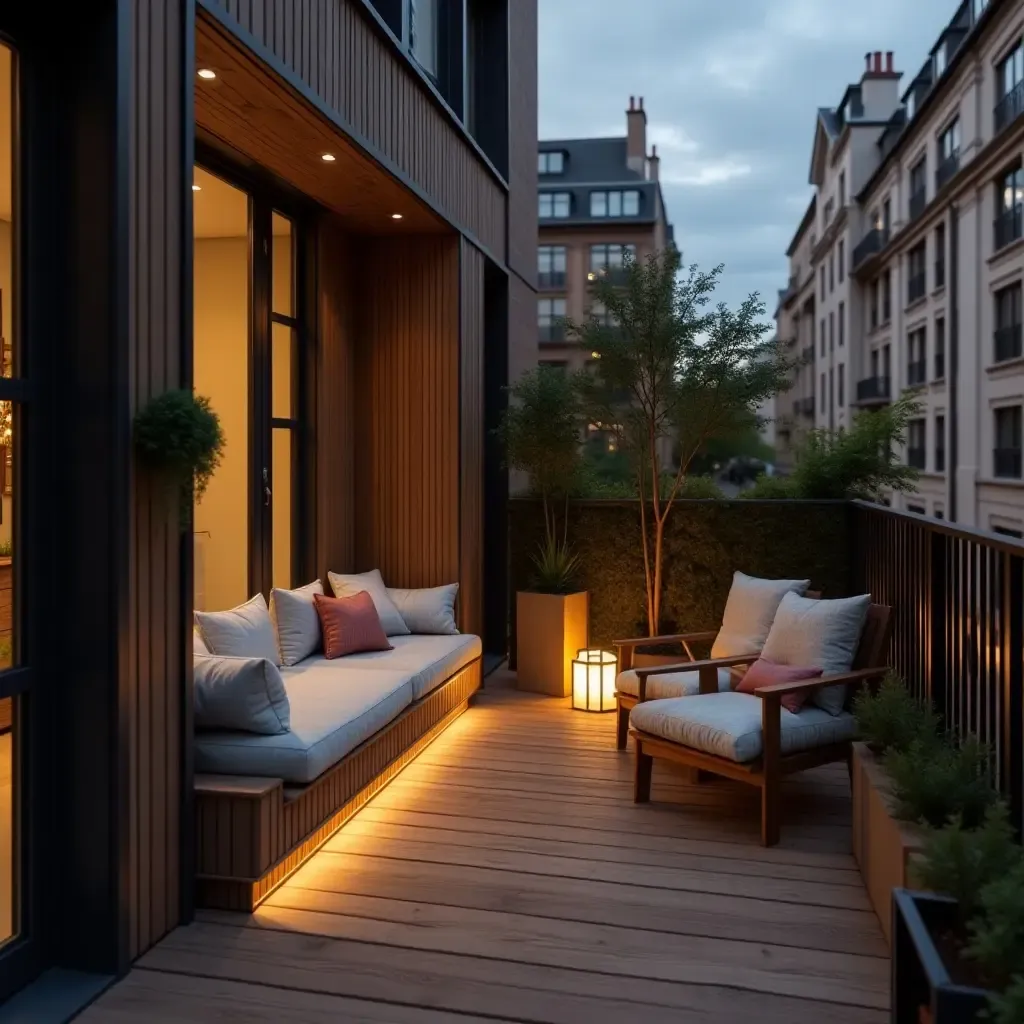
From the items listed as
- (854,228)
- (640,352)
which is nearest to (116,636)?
(640,352)

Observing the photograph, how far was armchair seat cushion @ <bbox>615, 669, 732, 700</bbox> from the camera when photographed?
15.8 ft

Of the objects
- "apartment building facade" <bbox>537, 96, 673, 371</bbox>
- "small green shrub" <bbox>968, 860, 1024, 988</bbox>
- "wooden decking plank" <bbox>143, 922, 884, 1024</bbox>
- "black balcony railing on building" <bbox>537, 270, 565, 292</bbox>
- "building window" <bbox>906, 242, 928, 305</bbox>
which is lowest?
"wooden decking plank" <bbox>143, 922, 884, 1024</bbox>

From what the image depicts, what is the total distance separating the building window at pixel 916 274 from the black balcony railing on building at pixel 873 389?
295 centimetres

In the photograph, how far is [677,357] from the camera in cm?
640

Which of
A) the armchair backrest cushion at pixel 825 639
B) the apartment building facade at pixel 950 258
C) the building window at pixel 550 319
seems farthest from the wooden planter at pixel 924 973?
the building window at pixel 550 319

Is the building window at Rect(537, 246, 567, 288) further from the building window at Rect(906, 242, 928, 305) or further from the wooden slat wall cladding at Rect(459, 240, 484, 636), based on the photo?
the wooden slat wall cladding at Rect(459, 240, 484, 636)

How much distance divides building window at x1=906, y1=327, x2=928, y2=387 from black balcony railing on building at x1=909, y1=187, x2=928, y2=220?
2578 millimetres

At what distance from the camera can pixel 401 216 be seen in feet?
19.3

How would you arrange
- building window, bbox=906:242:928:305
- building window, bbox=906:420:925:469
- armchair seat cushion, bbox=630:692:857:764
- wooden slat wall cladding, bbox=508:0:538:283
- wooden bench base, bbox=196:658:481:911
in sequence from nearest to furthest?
wooden bench base, bbox=196:658:481:911 < armchair seat cushion, bbox=630:692:857:764 < wooden slat wall cladding, bbox=508:0:538:283 < building window, bbox=906:420:925:469 < building window, bbox=906:242:928:305

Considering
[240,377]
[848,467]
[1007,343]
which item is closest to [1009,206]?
[1007,343]

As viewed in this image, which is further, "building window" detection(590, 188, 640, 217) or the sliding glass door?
"building window" detection(590, 188, 640, 217)

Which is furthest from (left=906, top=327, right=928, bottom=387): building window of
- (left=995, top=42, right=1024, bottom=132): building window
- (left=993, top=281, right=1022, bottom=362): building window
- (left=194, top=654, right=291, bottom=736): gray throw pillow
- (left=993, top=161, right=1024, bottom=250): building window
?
(left=194, top=654, right=291, bottom=736): gray throw pillow

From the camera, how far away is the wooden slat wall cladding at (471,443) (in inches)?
250

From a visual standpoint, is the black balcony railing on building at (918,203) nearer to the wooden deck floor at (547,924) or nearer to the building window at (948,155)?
the building window at (948,155)
